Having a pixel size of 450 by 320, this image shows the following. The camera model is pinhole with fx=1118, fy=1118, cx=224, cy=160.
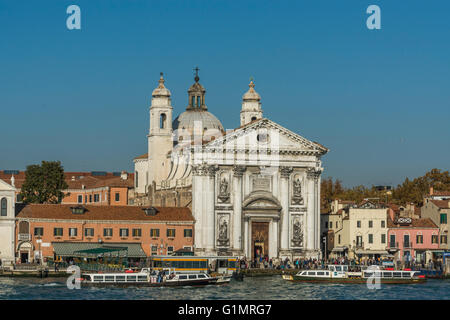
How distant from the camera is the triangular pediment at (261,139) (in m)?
85.2

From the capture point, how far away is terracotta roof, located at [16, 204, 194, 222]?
82.1 meters

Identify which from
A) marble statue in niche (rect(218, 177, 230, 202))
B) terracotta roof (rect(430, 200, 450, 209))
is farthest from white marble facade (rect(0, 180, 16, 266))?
terracotta roof (rect(430, 200, 450, 209))

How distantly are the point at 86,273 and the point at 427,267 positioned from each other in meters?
27.2

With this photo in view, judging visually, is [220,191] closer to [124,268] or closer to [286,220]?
[286,220]

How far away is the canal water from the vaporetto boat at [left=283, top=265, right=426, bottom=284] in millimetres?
927

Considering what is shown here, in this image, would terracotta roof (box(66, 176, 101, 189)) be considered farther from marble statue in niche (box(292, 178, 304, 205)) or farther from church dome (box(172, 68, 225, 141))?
marble statue in niche (box(292, 178, 304, 205))

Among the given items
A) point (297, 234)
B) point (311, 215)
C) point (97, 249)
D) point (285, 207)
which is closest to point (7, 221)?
point (97, 249)

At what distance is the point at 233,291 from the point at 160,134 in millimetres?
34478

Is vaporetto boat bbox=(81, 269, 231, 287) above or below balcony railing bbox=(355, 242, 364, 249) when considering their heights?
below

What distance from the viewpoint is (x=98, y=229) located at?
82.9 metres

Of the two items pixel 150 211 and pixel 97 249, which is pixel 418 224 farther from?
pixel 97 249

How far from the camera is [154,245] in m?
84.1

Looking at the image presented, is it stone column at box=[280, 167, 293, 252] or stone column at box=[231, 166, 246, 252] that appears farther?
stone column at box=[280, 167, 293, 252]

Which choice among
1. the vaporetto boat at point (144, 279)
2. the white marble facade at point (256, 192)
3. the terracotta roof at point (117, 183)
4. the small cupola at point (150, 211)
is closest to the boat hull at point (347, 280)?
the vaporetto boat at point (144, 279)
